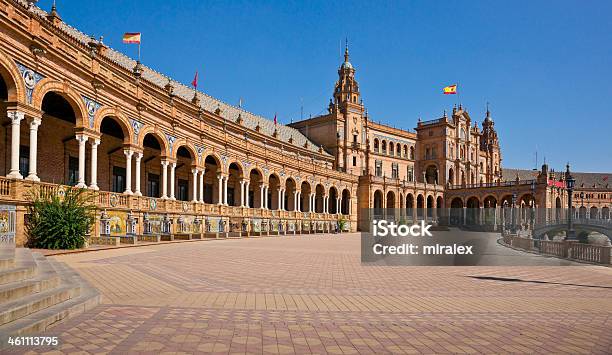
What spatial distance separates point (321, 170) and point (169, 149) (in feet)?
96.1

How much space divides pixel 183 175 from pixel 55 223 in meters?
21.1

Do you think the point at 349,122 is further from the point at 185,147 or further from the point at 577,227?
the point at 185,147

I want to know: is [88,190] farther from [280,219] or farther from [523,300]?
[280,219]

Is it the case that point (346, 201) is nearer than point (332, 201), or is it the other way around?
point (332, 201)

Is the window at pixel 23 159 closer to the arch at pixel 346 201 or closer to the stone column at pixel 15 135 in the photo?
the stone column at pixel 15 135

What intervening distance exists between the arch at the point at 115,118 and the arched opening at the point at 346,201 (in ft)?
145

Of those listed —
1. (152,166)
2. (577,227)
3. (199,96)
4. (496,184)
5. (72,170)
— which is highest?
(199,96)

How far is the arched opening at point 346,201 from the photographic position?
66.8 meters

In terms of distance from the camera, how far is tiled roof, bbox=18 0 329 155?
3300cm

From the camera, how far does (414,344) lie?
5797mm

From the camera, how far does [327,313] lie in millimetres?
7535

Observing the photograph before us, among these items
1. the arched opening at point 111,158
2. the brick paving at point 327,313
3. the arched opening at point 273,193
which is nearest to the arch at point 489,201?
the arched opening at point 273,193

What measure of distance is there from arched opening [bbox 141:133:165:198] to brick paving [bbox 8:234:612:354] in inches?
745

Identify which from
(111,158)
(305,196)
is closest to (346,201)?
(305,196)
